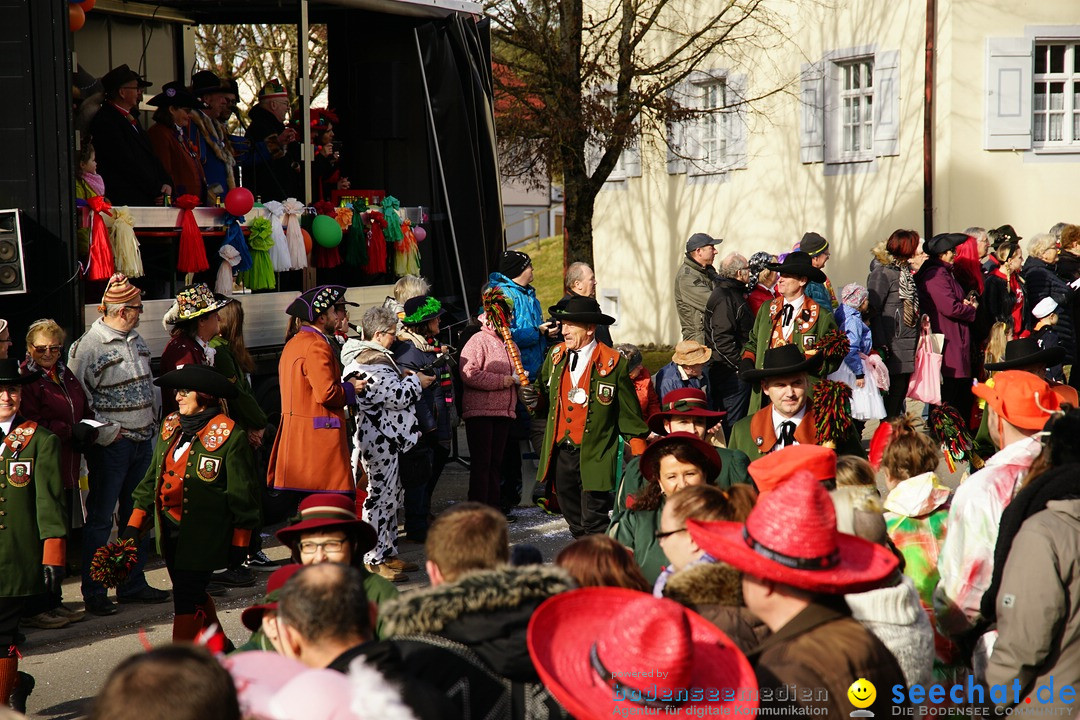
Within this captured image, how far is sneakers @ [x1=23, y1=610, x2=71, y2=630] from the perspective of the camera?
7.09 meters

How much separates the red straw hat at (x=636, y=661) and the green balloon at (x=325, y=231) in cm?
757

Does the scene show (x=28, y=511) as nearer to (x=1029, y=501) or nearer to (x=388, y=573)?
(x=388, y=573)

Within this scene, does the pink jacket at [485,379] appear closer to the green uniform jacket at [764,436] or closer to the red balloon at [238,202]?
the red balloon at [238,202]

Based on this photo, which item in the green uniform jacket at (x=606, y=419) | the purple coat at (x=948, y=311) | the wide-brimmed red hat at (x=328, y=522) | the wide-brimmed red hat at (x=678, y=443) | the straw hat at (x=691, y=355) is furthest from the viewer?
the purple coat at (x=948, y=311)

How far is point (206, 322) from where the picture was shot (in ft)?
26.4

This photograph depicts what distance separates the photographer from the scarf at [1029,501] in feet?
13.2

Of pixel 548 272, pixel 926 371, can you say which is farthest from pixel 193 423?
pixel 548 272

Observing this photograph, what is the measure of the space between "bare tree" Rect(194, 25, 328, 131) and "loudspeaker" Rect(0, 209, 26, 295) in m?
14.7

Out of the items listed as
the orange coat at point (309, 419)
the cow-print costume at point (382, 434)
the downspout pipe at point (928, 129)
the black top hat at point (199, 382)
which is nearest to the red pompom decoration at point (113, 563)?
the black top hat at point (199, 382)

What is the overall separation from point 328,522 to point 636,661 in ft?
6.58

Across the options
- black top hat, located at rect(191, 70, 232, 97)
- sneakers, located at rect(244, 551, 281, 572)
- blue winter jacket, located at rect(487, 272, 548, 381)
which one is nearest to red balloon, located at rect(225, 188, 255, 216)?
black top hat, located at rect(191, 70, 232, 97)

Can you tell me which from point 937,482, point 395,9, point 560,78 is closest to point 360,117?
point 395,9

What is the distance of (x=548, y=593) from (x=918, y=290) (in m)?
8.69

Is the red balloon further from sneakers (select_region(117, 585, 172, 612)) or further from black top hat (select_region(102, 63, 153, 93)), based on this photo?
sneakers (select_region(117, 585, 172, 612))
